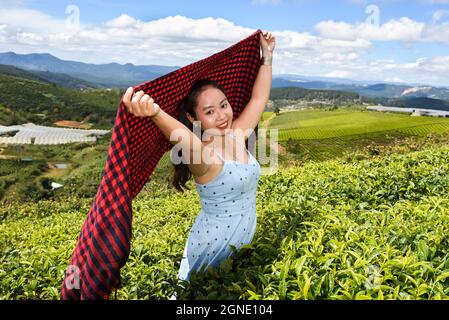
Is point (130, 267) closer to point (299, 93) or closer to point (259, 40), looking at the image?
point (259, 40)

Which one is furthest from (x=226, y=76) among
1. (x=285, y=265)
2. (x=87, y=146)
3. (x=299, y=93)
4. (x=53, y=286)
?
(x=299, y=93)

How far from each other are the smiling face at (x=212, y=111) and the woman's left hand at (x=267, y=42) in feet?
2.74

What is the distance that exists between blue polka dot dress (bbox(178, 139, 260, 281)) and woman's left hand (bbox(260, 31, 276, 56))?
44.1 inches

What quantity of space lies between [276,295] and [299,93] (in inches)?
7877

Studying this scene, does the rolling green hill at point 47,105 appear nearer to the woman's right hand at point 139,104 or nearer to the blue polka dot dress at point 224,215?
the blue polka dot dress at point 224,215

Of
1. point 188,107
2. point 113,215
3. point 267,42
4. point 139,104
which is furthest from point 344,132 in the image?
point 113,215

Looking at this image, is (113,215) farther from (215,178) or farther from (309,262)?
(309,262)

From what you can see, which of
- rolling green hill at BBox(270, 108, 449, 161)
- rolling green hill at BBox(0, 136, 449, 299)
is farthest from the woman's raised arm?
rolling green hill at BBox(270, 108, 449, 161)

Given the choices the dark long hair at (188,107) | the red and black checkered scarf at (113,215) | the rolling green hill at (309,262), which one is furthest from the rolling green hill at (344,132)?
the red and black checkered scarf at (113,215)

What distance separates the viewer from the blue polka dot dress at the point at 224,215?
2.71 m

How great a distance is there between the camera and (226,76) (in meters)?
3.39

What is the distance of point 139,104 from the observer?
7.59 feet

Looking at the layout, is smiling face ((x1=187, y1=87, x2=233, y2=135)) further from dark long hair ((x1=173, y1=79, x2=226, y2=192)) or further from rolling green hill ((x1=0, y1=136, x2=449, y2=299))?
rolling green hill ((x1=0, y1=136, x2=449, y2=299))
